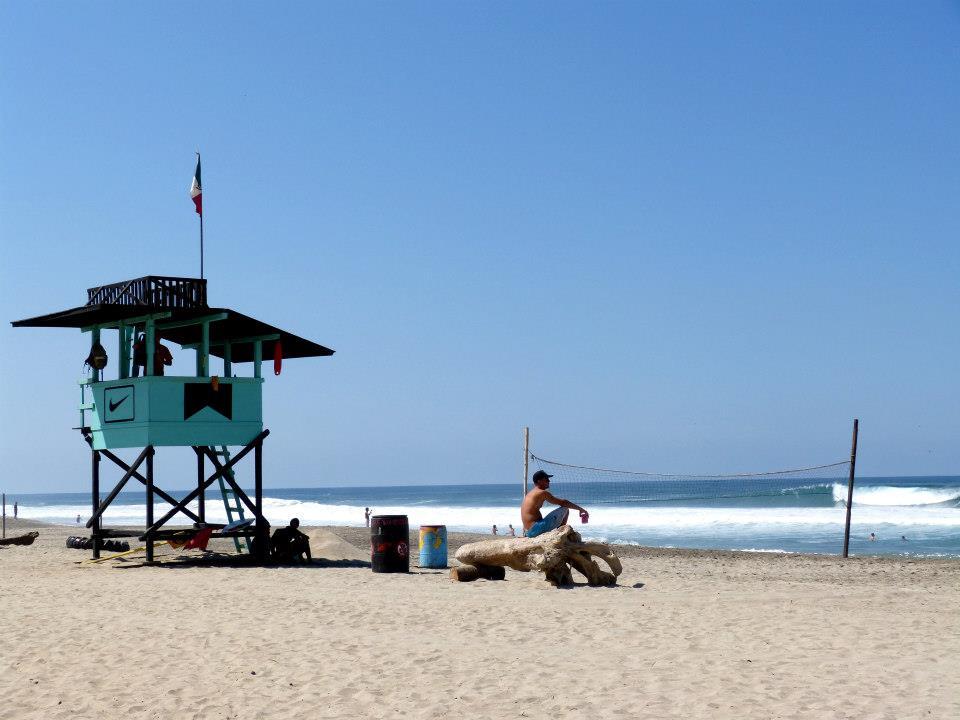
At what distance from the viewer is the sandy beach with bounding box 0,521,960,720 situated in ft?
24.1

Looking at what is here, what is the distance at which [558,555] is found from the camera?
13742mm

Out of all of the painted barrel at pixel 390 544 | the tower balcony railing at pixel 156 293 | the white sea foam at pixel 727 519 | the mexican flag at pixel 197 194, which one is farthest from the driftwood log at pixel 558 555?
the white sea foam at pixel 727 519

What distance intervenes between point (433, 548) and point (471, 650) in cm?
864

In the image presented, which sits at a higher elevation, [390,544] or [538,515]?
[538,515]

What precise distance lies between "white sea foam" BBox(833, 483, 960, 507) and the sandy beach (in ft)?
190

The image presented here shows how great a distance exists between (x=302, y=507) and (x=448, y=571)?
235 ft

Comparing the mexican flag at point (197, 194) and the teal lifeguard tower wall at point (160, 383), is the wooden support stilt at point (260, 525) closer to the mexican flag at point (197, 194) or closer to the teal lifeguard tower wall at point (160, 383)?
the teal lifeguard tower wall at point (160, 383)

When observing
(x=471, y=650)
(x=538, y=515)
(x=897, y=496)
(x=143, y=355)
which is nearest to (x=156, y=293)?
(x=143, y=355)

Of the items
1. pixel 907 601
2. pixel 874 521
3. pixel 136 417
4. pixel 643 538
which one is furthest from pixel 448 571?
pixel 874 521

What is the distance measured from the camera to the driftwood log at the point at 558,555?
13781mm

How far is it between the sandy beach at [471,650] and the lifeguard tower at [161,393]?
3.52m

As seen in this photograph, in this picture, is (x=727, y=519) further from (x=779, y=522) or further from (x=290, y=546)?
(x=290, y=546)

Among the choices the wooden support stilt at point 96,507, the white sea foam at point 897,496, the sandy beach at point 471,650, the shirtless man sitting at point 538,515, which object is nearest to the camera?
the sandy beach at point 471,650

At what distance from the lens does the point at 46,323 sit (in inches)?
750
